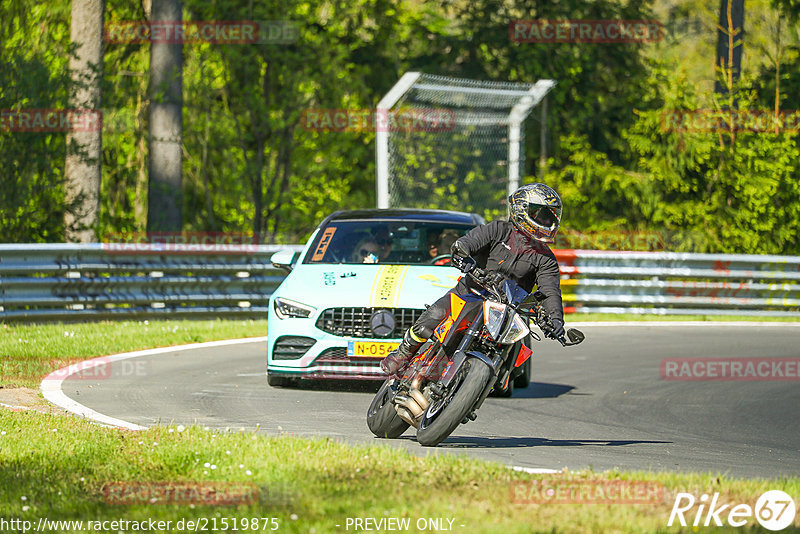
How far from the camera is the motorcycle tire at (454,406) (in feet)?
23.8

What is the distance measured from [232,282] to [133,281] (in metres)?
1.54

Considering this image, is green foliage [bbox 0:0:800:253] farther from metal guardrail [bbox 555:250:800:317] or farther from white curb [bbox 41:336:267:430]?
white curb [bbox 41:336:267:430]

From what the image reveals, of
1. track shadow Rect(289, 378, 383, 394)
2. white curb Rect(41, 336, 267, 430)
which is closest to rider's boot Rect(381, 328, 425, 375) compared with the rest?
white curb Rect(41, 336, 267, 430)

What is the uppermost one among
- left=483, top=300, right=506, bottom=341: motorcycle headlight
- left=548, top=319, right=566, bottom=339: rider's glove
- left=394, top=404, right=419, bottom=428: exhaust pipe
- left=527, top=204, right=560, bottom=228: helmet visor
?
left=527, top=204, right=560, bottom=228: helmet visor

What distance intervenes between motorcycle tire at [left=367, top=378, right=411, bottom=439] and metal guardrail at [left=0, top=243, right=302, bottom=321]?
27.9ft

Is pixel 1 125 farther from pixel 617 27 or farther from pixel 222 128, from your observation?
pixel 617 27

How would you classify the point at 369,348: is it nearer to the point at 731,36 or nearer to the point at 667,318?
the point at 667,318

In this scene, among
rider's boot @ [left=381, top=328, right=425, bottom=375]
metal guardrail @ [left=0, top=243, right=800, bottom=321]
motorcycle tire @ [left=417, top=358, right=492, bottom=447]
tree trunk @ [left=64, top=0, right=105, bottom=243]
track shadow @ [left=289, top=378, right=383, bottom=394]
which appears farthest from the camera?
tree trunk @ [left=64, top=0, right=105, bottom=243]

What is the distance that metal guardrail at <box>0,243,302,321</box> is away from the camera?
1569 centimetres

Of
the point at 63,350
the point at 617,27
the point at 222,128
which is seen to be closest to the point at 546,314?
the point at 63,350

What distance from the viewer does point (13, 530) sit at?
5.22 metres

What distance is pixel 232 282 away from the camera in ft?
59.0

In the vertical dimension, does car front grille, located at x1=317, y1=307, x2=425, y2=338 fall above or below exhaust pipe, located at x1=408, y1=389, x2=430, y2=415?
below

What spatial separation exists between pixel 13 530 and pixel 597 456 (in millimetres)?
3837
